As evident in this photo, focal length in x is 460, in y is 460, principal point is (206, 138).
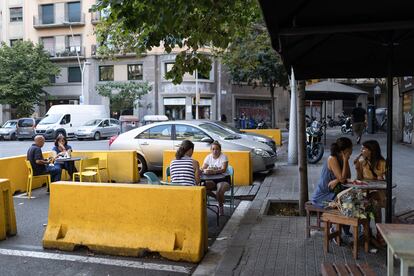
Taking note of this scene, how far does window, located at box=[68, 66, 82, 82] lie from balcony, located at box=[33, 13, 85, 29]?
13.7 ft

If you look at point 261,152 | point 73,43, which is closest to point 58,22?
point 73,43

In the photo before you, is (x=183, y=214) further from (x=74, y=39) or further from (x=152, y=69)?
→ (x=74, y=39)

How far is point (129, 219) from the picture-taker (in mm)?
5633

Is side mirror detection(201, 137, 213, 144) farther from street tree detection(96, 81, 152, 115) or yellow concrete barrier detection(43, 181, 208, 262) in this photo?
street tree detection(96, 81, 152, 115)

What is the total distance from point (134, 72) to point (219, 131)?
31.8m

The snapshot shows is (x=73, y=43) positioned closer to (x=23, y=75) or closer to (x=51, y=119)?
(x=23, y=75)

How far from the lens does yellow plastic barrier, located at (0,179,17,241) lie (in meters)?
6.24

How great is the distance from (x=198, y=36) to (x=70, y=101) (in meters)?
40.6

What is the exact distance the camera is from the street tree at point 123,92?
39.1 meters

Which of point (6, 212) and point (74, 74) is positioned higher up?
point (74, 74)

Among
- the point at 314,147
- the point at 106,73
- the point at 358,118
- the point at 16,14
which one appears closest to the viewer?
the point at 314,147

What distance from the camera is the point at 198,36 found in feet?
21.8

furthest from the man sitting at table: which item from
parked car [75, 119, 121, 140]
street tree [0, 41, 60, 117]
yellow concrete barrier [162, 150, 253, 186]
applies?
street tree [0, 41, 60, 117]

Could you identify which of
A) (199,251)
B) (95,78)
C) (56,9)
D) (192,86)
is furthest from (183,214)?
(56,9)
